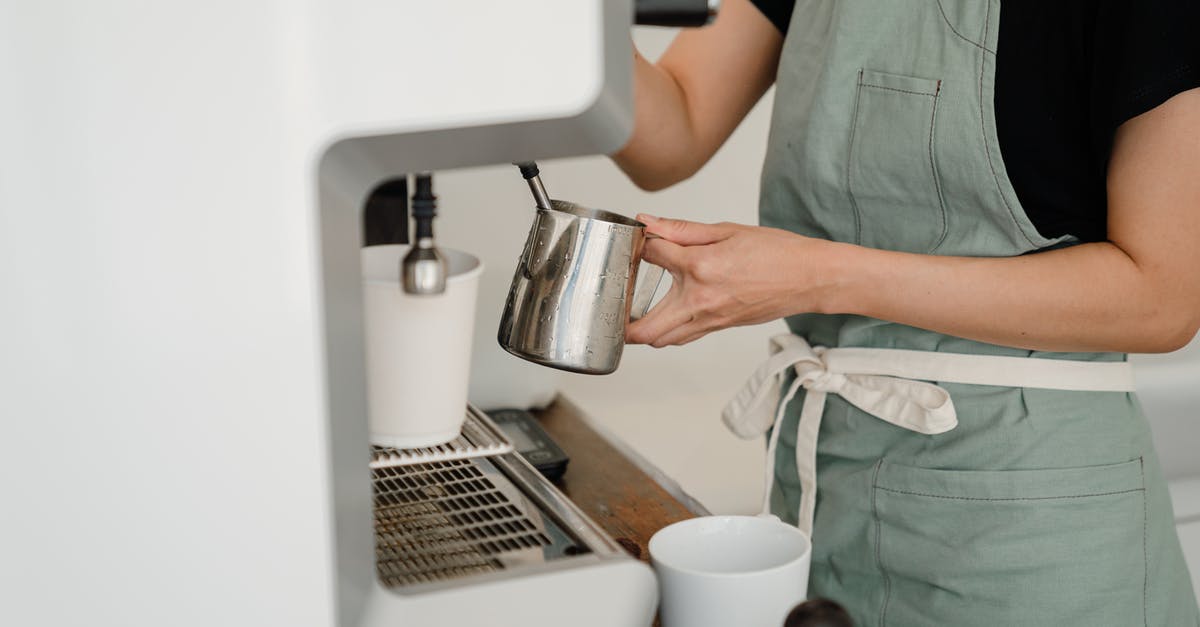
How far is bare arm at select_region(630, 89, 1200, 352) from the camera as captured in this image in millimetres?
935

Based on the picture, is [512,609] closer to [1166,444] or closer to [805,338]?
[805,338]

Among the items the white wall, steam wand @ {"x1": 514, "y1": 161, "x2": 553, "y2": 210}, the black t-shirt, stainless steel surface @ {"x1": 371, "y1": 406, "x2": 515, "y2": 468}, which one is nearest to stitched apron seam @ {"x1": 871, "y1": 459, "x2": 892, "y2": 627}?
the black t-shirt

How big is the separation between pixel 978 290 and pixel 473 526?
48 cm

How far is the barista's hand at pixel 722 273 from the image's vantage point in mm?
946

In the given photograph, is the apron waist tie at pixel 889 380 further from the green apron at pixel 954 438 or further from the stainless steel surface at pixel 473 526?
the stainless steel surface at pixel 473 526

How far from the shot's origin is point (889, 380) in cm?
108

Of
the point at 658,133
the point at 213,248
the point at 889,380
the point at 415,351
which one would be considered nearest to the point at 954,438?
the point at 889,380

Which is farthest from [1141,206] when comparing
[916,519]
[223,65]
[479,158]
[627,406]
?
[627,406]

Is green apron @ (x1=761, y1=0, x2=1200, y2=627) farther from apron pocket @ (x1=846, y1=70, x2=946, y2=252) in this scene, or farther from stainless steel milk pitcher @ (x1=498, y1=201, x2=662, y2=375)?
stainless steel milk pitcher @ (x1=498, y1=201, x2=662, y2=375)

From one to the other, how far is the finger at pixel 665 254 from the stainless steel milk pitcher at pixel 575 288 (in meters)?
0.13

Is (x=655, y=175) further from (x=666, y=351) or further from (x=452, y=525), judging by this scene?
(x=666, y=351)

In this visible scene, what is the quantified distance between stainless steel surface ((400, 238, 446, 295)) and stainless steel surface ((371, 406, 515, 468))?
0.51 ft

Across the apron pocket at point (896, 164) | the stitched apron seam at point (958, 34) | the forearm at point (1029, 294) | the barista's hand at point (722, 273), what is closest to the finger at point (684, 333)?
the barista's hand at point (722, 273)

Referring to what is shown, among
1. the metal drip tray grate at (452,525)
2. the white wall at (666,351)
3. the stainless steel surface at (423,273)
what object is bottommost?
the white wall at (666,351)
